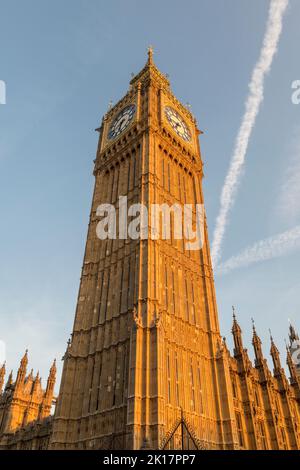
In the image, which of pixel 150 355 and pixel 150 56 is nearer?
pixel 150 355

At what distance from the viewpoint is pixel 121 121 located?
56594mm

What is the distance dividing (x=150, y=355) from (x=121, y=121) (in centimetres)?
3711

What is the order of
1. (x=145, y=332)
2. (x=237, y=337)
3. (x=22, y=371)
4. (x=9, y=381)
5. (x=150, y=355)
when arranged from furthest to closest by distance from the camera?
(x=9, y=381) → (x=22, y=371) → (x=237, y=337) → (x=145, y=332) → (x=150, y=355)

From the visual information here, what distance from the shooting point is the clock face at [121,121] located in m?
54.8

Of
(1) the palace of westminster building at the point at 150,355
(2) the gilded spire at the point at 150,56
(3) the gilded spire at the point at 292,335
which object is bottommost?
(1) the palace of westminster building at the point at 150,355

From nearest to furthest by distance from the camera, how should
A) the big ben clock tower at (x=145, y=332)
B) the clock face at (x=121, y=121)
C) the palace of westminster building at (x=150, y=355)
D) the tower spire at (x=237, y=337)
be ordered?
the big ben clock tower at (x=145, y=332) < the palace of westminster building at (x=150, y=355) < the tower spire at (x=237, y=337) < the clock face at (x=121, y=121)

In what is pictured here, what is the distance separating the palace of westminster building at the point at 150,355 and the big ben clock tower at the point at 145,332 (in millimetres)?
116

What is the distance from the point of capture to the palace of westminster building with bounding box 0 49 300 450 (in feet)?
98.6

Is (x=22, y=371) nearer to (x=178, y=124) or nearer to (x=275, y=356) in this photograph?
(x=275, y=356)

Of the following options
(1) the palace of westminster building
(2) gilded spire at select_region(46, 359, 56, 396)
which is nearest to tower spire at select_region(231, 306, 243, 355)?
(1) the palace of westminster building

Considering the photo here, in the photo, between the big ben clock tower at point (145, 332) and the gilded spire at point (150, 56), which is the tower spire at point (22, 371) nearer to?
the big ben clock tower at point (145, 332)

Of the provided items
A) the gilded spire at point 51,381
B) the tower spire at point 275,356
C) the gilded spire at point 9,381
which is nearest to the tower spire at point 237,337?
the tower spire at point 275,356

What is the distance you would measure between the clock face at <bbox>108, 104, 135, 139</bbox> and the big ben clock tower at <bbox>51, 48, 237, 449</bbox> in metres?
2.64

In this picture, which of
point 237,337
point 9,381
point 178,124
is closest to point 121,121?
point 178,124
